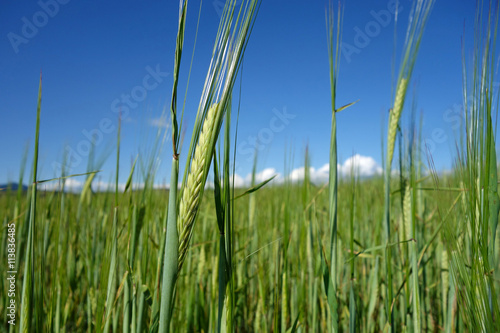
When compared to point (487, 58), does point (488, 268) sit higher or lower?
lower

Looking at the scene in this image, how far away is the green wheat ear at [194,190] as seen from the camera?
42 centimetres

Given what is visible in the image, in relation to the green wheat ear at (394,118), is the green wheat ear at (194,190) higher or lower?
lower

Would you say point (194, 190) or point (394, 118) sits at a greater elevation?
A: point (394, 118)

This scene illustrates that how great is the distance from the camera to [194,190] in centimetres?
43

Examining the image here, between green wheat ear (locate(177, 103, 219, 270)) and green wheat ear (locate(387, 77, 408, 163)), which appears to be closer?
green wheat ear (locate(177, 103, 219, 270))

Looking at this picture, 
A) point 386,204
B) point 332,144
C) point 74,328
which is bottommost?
point 74,328

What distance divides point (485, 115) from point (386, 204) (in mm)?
294

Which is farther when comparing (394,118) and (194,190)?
(394,118)

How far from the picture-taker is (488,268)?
595 mm

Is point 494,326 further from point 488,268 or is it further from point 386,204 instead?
point 386,204

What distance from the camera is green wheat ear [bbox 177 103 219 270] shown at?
0.42 m

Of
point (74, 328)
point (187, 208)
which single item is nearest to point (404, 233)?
point (187, 208)

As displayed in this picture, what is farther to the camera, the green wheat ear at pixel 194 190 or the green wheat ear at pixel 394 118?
the green wheat ear at pixel 394 118

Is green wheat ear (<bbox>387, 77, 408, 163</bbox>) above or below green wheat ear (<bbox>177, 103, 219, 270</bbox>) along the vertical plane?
above
